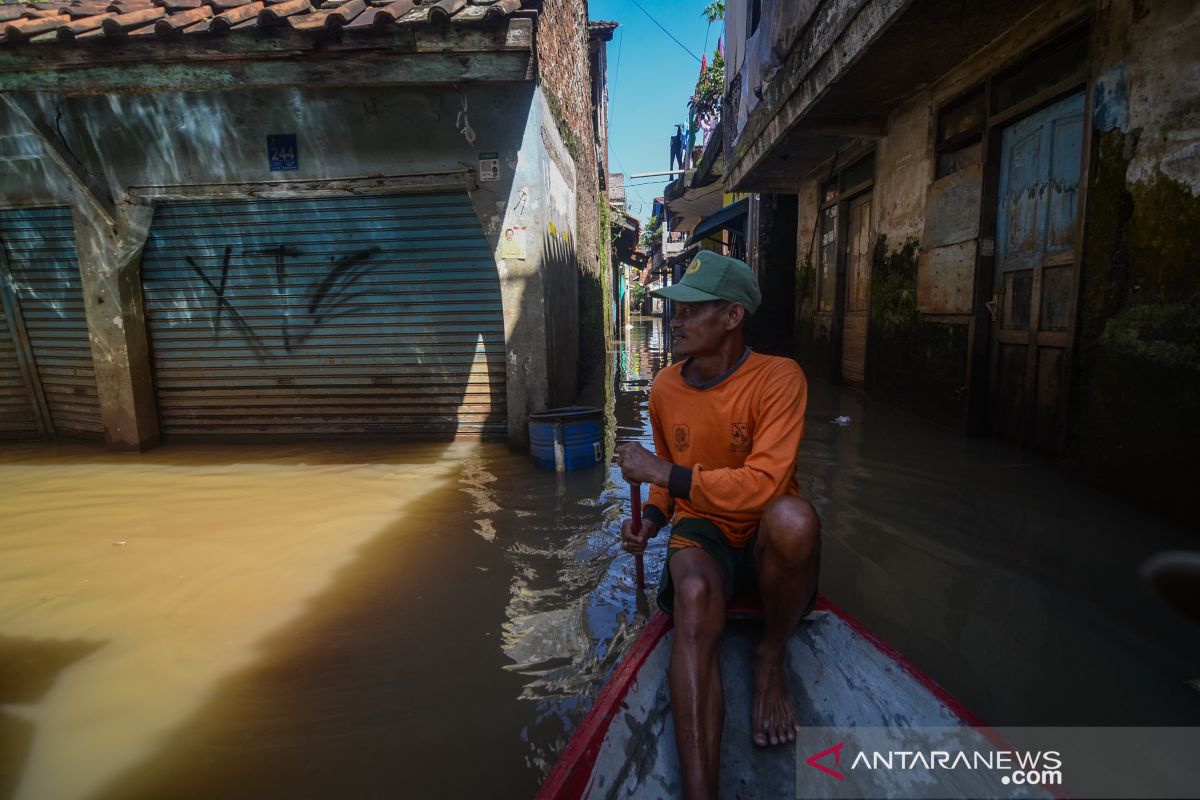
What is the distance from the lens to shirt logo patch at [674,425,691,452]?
2.24 meters

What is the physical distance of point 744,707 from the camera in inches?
75.1

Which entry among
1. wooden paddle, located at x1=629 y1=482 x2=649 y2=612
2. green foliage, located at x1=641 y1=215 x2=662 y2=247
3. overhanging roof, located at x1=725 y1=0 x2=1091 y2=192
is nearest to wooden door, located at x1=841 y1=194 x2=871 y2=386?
overhanging roof, located at x1=725 y1=0 x2=1091 y2=192

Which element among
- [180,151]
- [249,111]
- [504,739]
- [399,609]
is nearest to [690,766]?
[504,739]

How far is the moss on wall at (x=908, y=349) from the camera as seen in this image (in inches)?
243

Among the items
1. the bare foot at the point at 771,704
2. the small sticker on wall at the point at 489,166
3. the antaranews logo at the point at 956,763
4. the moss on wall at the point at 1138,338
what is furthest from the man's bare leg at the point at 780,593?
the small sticker on wall at the point at 489,166

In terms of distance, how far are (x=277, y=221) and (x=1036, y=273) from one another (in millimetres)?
7154

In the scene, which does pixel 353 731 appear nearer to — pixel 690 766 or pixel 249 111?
pixel 690 766

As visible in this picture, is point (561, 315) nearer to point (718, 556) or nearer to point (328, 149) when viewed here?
point (328, 149)

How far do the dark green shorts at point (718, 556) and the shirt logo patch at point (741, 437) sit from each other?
29 cm

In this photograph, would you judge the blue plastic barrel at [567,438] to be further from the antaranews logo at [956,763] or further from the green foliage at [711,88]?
the green foliage at [711,88]

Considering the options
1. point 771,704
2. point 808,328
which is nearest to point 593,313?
point 808,328

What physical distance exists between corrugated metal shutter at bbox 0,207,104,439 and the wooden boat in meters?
7.80

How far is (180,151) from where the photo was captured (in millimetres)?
6055

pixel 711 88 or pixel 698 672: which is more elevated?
pixel 711 88
